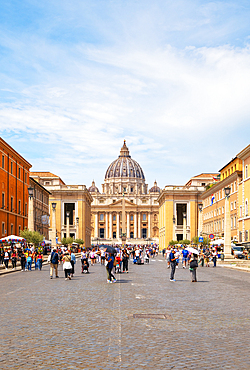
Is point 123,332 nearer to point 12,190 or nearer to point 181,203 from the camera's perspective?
point 12,190

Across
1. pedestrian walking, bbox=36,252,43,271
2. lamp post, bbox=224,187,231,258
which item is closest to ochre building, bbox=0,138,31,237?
pedestrian walking, bbox=36,252,43,271

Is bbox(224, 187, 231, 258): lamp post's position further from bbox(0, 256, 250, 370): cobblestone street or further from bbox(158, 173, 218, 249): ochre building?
bbox(158, 173, 218, 249): ochre building

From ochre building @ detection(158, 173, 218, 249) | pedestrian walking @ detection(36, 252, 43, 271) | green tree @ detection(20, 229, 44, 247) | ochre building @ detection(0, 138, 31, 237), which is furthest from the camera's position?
ochre building @ detection(158, 173, 218, 249)

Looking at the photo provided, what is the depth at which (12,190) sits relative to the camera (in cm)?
6106

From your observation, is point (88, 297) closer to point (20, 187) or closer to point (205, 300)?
point (205, 300)

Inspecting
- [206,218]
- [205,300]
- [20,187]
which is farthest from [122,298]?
[206,218]

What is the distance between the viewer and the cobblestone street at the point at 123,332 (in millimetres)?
7398

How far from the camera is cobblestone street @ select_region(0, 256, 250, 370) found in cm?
740

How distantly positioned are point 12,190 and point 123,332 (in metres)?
53.3

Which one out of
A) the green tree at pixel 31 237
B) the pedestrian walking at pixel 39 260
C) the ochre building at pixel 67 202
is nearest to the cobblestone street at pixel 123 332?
the pedestrian walking at pixel 39 260

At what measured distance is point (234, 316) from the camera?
12.0m

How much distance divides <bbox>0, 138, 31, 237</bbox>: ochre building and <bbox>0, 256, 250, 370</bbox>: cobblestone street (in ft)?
136

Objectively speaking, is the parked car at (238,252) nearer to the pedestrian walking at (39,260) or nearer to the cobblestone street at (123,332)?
the pedestrian walking at (39,260)

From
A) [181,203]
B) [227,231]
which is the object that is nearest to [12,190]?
[227,231]
